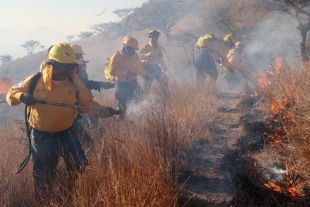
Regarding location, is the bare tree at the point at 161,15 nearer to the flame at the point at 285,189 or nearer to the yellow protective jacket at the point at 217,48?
the yellow protective jacket at the point at 217,48

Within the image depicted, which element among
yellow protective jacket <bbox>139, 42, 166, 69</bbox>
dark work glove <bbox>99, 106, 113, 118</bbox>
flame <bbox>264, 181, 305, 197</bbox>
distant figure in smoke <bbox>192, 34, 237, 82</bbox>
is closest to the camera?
flame <bbox>264, 181, 305, 197</bbox>

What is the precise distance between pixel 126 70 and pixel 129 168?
3845 mm

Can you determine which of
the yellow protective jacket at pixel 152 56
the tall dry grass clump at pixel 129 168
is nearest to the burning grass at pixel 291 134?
the tall dry grass clump at pixel 129 168

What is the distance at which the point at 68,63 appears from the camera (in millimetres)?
3123

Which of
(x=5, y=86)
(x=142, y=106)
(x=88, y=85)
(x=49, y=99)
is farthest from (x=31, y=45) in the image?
(x=49, y=99)

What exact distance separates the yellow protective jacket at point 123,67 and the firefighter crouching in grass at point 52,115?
273cm

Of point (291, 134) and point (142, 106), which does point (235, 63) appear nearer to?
point (142, 106)

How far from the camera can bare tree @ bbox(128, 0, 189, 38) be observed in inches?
966

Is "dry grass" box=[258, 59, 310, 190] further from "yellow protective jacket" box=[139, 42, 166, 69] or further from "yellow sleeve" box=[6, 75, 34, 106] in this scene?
"yellow protective jacket" box=[139, 42, 166, 69]

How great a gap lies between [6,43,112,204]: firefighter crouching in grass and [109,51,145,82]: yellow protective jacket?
273 centimetres

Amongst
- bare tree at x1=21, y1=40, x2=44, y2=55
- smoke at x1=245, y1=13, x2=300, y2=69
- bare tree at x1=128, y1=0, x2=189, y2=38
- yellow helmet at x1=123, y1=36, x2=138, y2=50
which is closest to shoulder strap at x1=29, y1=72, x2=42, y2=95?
yellow helmet at x1=123, y1=36, x2=138, y2=50

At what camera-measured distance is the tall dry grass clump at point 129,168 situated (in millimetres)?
2234

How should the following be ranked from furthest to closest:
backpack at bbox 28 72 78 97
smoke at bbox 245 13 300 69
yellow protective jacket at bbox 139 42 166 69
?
smoke at bbox 245 13 300 69
yellow protective jacket at bbox 139 42 166 69
backpack at bbox 28 72 78 97

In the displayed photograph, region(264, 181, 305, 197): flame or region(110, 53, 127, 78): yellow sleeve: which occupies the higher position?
region(110, 53, 127, 78): yellow sleeve
